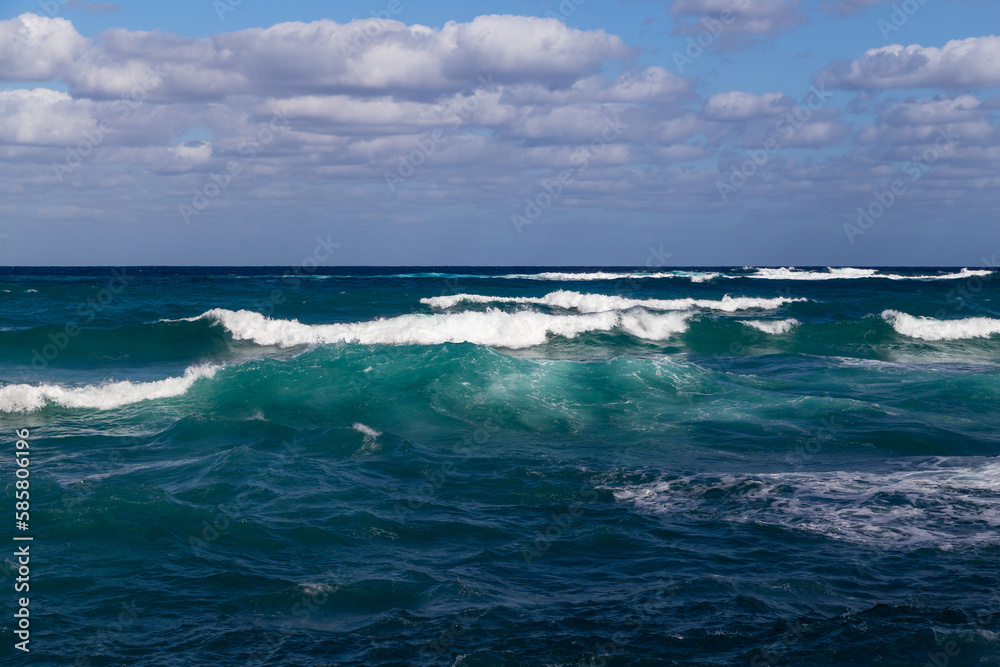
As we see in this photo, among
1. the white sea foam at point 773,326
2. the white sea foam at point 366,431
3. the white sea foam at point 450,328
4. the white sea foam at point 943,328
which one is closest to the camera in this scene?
the white sea foam at point 366,431

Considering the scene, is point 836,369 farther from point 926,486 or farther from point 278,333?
point 278,333

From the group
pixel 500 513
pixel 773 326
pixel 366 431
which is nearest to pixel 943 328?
pixel 773 326

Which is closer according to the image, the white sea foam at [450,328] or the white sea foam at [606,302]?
the white sea foam at [450,328]

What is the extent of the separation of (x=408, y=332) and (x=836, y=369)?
522 inches

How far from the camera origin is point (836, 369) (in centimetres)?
1948

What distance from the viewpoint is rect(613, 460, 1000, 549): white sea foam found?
25.9 ft

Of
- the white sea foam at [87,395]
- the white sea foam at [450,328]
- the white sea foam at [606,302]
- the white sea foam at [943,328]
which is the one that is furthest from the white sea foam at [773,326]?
the white sea foam at [87,395]

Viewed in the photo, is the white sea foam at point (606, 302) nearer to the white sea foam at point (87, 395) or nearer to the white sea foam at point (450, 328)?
the white sea foam at point (450, 328)

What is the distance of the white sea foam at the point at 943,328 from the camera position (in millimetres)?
27125

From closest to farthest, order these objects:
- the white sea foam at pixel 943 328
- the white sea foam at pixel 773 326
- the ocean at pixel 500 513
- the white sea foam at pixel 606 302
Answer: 1. the ocean at pixel 500 513
2. the white sea foam at pixel 943 328
3. the white sea foam at pixel 773 326
4. the white sea foam at pixel 606 302

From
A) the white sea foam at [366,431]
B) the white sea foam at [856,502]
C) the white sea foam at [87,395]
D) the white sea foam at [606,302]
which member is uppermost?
the white sea foam at [606,302]

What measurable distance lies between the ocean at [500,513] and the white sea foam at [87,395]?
0.06 m

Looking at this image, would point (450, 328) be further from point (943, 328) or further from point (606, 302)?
point (943, 328)

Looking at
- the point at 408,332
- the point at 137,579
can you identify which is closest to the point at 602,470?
the point at 137,579
